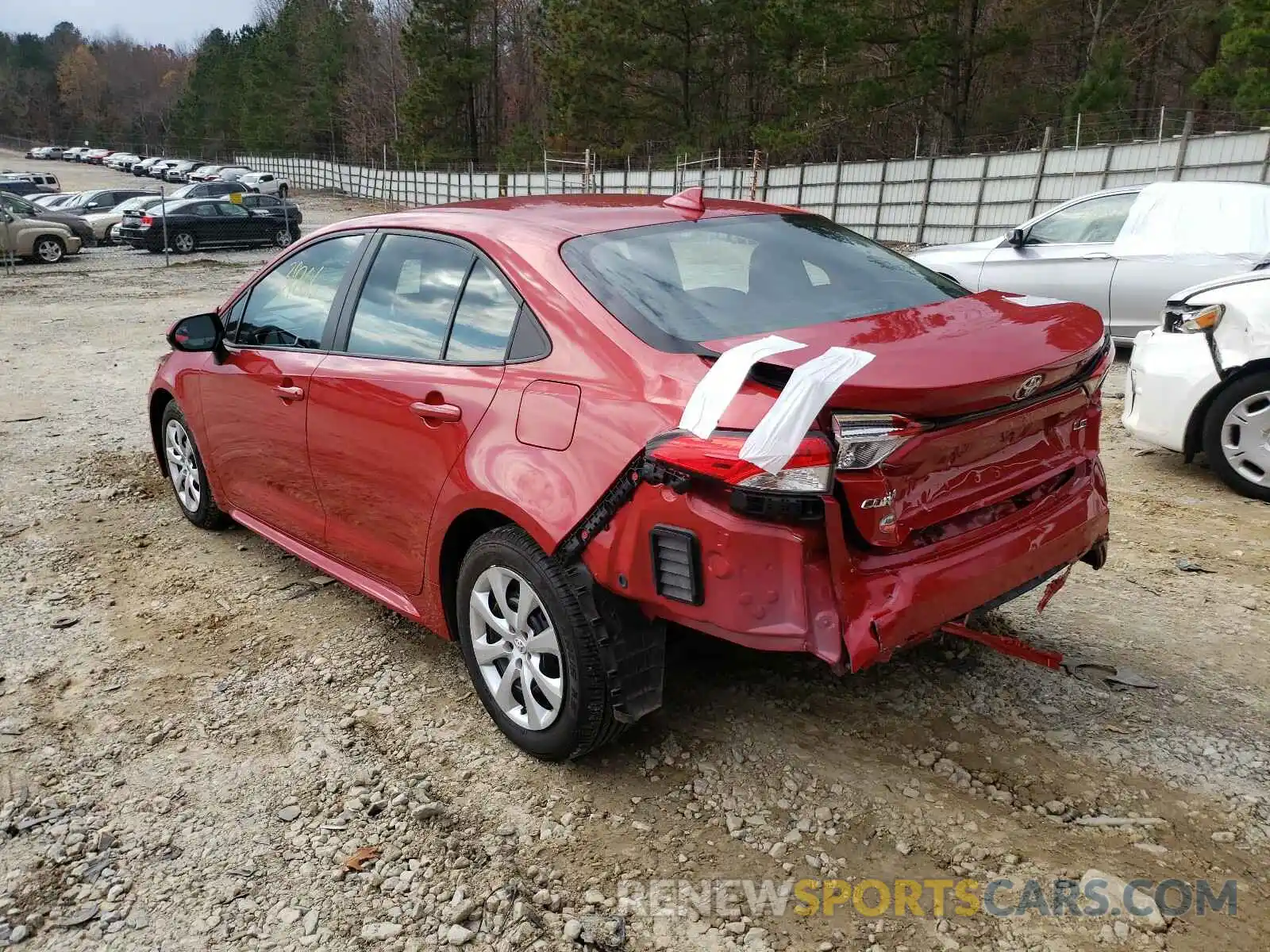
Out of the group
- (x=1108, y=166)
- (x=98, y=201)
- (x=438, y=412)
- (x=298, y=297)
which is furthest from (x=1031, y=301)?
(x=98, y=201)

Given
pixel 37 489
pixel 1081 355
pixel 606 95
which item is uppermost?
pixel 606 95

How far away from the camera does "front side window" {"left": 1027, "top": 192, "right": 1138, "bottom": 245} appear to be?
326 inches

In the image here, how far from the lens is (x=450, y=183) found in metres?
42.7

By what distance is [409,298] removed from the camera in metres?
3.34

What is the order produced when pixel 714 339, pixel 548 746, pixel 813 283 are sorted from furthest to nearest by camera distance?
pixel 813 283
pixel 548 746
pixel 714 339

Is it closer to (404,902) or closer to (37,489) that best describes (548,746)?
(404,902)

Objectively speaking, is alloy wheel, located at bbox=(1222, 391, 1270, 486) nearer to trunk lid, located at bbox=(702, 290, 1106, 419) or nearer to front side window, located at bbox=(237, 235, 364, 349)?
trunk lid, located at bbox=(702, 290, 1106, 419)

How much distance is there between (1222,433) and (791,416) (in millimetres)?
3973

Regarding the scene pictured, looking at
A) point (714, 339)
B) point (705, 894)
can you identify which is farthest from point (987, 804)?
point (714, 339)

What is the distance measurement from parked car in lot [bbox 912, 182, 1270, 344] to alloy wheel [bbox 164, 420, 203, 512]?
21.6 feet

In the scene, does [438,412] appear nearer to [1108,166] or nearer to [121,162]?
[1108,166]

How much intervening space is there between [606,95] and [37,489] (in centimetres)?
3573

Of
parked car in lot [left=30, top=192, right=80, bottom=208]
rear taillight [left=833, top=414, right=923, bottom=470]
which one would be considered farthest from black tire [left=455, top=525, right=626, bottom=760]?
parked car in lot [left=30, top=192, right=80, bottom=208]

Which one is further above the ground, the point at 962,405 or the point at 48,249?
the point at 962,405
